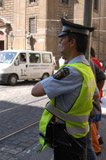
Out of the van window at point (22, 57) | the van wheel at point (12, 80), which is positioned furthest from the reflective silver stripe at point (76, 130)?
the van window at point (22, 57)

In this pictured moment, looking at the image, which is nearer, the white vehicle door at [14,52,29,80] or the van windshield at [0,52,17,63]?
the van windshield at [0,52,17,63]

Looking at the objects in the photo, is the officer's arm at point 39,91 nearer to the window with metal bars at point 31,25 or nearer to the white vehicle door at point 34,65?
the white vehicle door at point 34,65

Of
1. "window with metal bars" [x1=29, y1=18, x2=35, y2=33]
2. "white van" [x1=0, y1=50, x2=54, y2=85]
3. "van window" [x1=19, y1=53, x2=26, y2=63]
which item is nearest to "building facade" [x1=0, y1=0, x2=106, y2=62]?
"window with metal bars" [x1=29, y1=18, x2=35, y2=33]

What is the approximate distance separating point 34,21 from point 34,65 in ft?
49.5

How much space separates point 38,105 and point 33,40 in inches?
808

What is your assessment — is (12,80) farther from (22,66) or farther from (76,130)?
(76,130)

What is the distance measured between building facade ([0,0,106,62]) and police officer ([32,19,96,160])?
24.4m

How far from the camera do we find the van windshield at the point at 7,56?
12.3m

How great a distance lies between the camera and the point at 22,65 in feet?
41.6

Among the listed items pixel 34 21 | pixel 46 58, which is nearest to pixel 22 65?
pixel 46 58

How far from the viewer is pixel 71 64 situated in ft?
5.76

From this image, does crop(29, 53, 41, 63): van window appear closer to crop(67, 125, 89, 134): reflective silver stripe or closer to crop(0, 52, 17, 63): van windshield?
crop(0, 52, 17, 63): van windshield

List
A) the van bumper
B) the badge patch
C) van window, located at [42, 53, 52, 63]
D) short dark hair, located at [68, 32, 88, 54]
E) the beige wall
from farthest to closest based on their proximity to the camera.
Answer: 1. the beige wall
2. van window, located at [42, 53, 52, 63]
3. the van bumper
4. short dark hair, located at [68, 32, 88, 54]
5. the badge patch

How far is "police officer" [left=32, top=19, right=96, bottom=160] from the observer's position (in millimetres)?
1691
